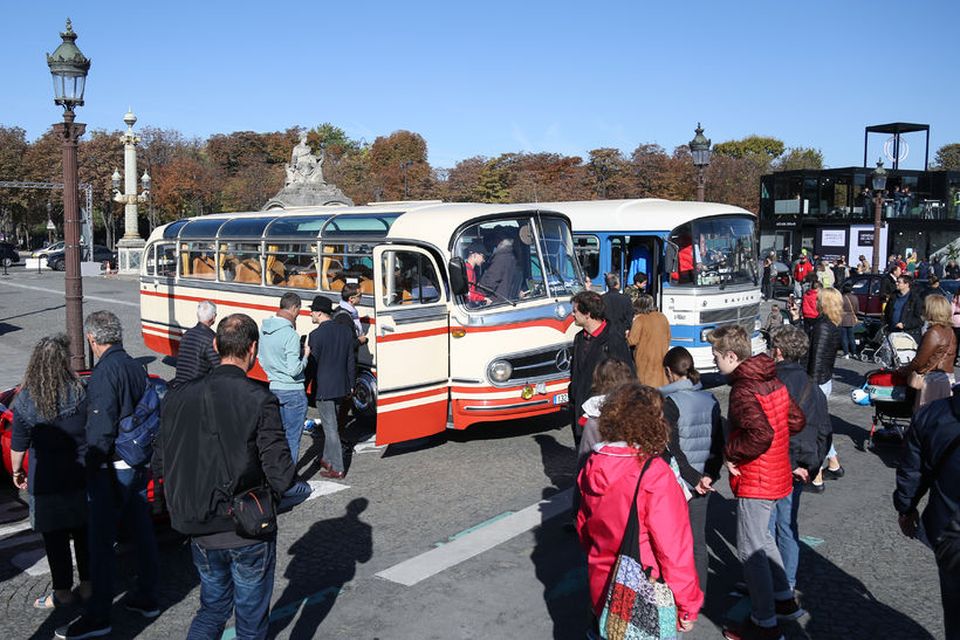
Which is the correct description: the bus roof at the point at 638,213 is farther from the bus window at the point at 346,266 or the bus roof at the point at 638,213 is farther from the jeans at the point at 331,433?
the jeans at the point at 331,433

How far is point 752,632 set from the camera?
17.3 feet

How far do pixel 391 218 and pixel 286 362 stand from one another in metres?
3.52

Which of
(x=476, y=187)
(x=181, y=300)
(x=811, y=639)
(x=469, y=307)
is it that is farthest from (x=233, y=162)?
(x=811, y=639)

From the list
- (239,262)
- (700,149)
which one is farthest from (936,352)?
(700,149)

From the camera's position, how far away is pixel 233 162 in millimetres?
85062

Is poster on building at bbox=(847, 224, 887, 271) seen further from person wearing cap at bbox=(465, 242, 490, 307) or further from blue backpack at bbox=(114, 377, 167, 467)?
blue backpack at bbox=(114, 377, 167, 467)

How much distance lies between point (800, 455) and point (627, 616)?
238 centimetres

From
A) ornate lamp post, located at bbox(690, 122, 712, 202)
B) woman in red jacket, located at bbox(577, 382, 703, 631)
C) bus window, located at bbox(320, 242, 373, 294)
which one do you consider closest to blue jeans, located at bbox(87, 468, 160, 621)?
woman in red jacket, located at bbox(577, 382, 703, 631)

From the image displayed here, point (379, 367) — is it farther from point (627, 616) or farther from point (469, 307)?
point (627, 616)

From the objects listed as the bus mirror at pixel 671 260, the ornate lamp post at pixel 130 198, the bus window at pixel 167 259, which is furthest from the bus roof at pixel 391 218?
the ornate lamp post at pixel 130 198

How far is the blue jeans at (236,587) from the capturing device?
416 centimetres

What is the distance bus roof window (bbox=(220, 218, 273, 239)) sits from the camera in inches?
541

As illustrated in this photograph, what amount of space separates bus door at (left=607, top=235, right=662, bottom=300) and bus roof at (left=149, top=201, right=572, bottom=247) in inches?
120

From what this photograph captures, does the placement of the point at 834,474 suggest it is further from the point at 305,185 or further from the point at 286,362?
the point at 305,185
